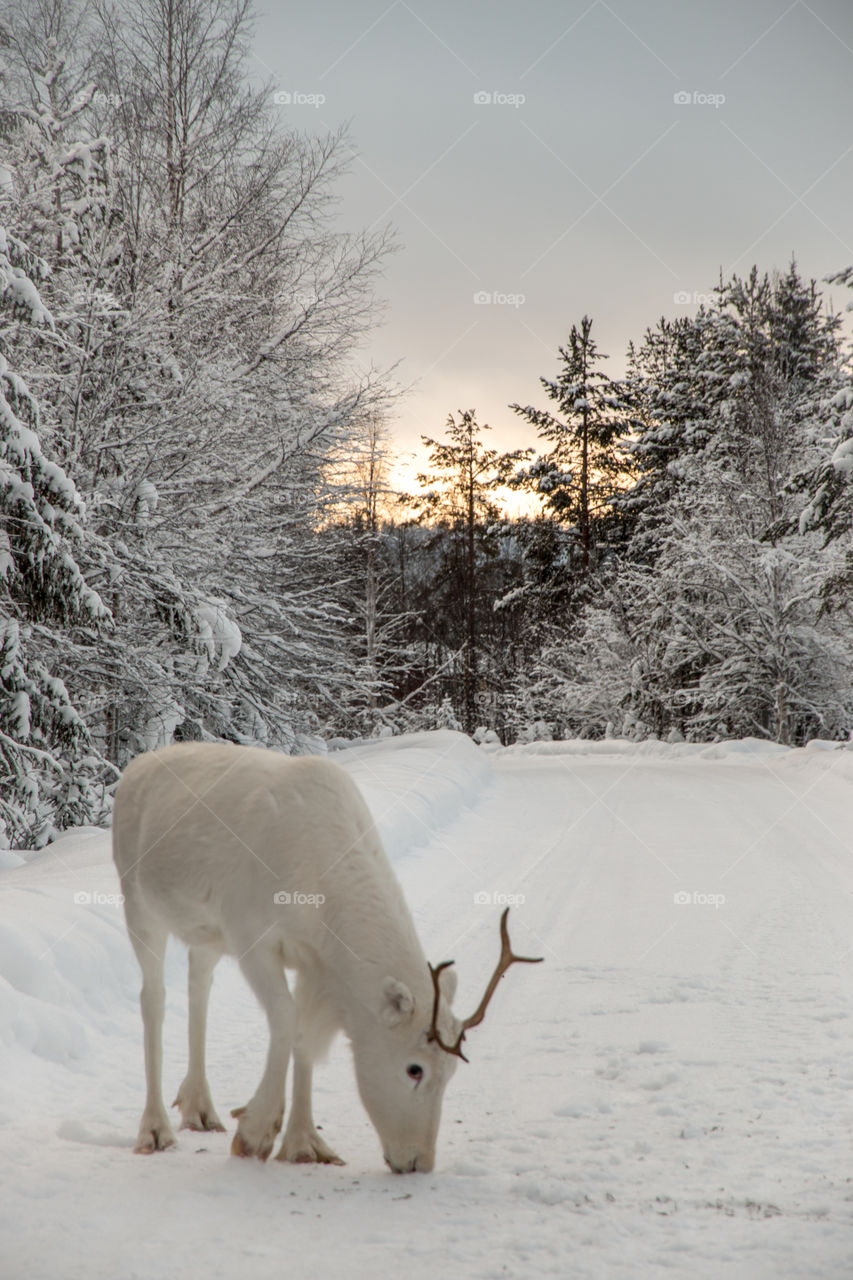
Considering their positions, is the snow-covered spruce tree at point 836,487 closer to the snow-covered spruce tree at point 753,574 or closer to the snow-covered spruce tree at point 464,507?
the snow-covered spruce tree at point 753,574

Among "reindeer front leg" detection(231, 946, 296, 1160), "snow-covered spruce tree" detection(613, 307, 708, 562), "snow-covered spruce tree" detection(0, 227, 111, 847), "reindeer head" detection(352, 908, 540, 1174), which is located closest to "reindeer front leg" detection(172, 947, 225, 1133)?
"reindeer front leg" detection(231, 946, 296, 1160)

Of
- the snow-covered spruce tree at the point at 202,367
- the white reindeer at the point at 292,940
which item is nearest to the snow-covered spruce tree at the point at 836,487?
the snow-covered spruce tree at the point at 202,367

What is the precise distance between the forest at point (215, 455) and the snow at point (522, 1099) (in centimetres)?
308

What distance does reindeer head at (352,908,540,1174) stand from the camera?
10.8 ft

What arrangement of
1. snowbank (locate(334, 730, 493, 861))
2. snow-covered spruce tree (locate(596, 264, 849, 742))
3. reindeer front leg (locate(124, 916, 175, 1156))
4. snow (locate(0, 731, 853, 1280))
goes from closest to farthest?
snow (locate(0, 731, 853, 1280)), reindeer front leg (locate(124, 916, 175, 1156)), snowbank (locate(334, 730, 493, 861)), snow-covered spruce tree (locate(596, 264, 849, 742))

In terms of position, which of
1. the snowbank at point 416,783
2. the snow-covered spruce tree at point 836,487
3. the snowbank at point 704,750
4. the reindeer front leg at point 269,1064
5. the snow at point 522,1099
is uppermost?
the snow-covered spruce tree at point 836,487

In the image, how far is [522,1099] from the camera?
13.9 ft

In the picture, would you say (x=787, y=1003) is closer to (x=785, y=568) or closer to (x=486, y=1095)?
(x=486, y=1095)

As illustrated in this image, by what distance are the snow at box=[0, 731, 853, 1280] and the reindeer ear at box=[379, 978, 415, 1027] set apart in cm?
52

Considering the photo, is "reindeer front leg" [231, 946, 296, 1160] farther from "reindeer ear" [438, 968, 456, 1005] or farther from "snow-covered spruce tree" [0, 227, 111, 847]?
"snow-covered spruce tree" [0, 227, 111, 847]

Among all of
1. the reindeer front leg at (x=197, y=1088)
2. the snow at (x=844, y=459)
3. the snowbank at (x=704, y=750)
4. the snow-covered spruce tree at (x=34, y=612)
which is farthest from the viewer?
the snowbank at (x=704, y=750)

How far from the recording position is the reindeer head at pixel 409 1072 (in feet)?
10.8

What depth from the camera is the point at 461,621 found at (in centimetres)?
4381

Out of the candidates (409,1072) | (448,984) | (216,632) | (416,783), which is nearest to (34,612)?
(216,632)
